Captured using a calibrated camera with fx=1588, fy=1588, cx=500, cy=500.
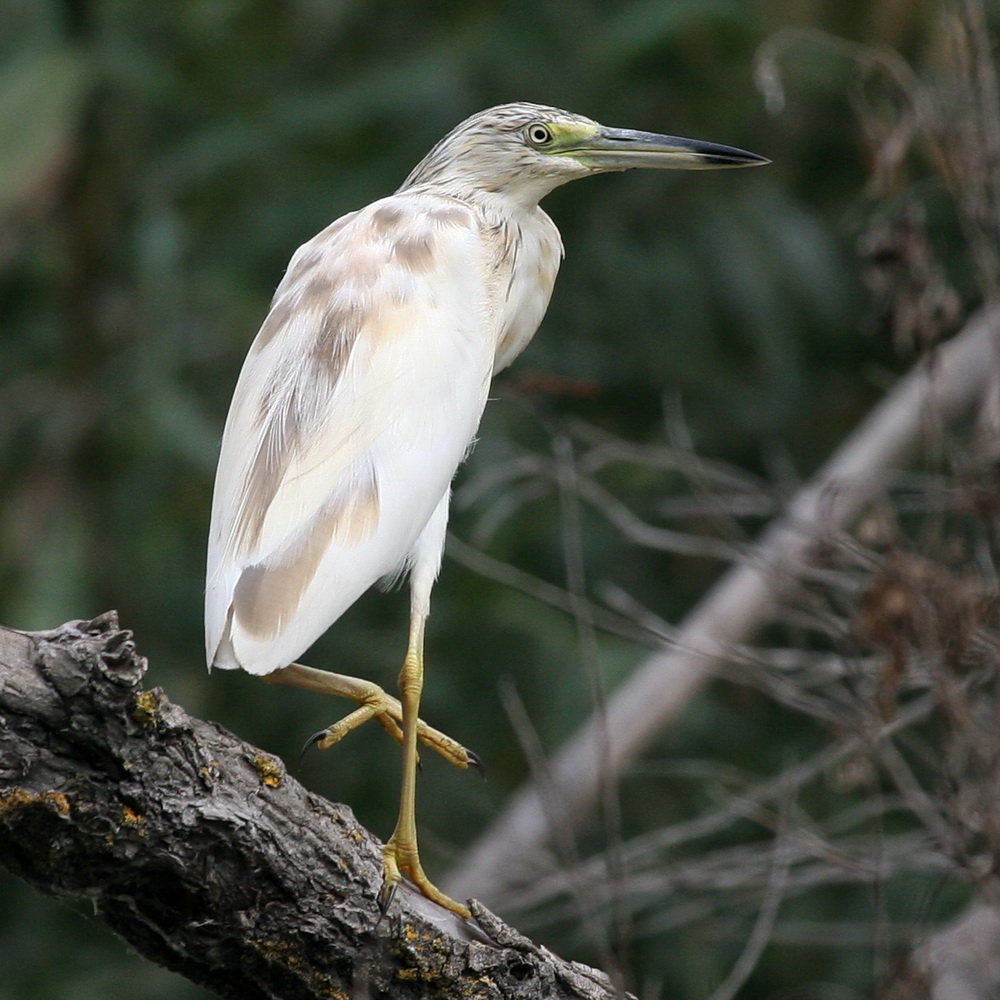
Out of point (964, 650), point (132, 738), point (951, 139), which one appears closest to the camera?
point (132, 738)

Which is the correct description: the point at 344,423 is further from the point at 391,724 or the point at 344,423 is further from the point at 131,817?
the point at 131,817

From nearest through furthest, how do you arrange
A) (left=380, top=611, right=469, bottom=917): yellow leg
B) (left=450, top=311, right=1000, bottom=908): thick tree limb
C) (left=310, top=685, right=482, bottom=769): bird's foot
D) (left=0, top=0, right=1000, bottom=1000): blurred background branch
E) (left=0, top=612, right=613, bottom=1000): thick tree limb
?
1. (left=0, top=612, right=613, bottom=1000): thick tree limb
2. (left=380, top=611, right=469, bottom=917): yellow leg
3. (left=310, top=685, right=482, bottom=769): bird's foot
4. (left=450, top=311, right=1000, bottom=908): thick tree limb
5. (left=0, top=0, right=1000, bottom=1000): blurred background branch

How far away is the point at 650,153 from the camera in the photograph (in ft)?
9.18

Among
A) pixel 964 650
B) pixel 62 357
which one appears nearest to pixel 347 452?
pixel 964 650

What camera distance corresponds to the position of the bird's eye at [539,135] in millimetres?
2883

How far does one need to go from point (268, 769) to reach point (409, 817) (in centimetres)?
30

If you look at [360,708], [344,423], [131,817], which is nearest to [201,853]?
[131,817]

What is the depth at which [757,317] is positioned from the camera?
20.3 feet

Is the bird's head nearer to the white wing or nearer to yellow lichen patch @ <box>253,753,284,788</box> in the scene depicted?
the white wing

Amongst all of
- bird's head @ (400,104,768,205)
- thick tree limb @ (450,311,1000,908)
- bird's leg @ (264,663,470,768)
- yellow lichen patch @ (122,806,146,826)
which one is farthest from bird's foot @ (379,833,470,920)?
thick tree limb @ (450,311,1000,908)

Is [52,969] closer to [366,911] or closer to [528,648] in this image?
[528,648]

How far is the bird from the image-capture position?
→ 2.13 metres

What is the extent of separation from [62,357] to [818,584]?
334 centimetres

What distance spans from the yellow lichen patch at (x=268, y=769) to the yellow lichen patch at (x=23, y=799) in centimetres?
25
